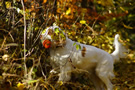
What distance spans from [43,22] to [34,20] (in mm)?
203

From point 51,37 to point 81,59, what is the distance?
79cm

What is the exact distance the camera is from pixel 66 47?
3891 millimetres

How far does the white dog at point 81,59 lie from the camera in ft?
12.3

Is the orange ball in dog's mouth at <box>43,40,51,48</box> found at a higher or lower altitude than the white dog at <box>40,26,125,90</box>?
higher

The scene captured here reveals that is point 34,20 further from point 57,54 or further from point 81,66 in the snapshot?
point 81,66

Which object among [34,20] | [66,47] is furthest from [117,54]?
[34,20]

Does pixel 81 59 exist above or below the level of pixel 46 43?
below

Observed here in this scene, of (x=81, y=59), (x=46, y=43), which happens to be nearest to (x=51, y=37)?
(x=46, y=43)

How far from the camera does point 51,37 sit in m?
3.57

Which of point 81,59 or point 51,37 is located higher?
point 51,37

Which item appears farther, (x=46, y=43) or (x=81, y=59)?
(x=81, y=59)

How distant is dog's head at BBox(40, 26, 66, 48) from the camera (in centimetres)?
351

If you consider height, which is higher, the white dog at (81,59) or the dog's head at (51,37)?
the dog's head at (51,37)

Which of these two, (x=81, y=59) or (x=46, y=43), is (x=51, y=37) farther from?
(x=81, y=59)
